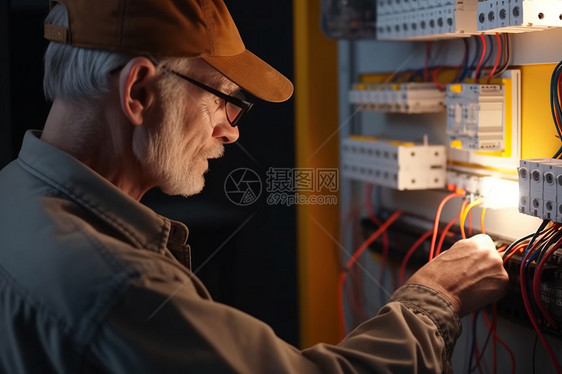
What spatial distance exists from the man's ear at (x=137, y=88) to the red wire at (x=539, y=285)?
85 cm

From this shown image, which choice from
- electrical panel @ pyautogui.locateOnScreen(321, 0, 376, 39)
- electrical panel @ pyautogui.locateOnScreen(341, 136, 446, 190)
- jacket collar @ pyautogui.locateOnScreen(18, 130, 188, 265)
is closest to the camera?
jacket collar @ pyautogui.locateOnScreen(18, 130, 188, 265)

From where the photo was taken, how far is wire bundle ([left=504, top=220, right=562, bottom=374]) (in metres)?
1.46

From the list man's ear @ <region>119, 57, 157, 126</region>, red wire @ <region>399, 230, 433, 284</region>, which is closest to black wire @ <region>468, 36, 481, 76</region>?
red wire @ <region>399, 230, 433, 284</region>

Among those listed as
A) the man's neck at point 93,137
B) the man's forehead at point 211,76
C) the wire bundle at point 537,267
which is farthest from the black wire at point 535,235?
the man's neck at point 93,137

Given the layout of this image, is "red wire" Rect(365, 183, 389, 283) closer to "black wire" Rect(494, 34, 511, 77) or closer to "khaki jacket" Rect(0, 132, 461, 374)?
"black wire" Rect(494, 34, 511, 77)

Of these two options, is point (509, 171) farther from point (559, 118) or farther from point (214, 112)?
point (214, 112)

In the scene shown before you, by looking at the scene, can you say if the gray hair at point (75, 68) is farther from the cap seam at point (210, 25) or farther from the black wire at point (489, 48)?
the black wire at point (489, 48)

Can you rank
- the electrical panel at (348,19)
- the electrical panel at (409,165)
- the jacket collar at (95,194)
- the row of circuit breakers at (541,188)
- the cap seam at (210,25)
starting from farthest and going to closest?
the electrical panel at (348,19), the electrical panel at (409,165), the row of circuit breakers at (541,188), the cap seam at (210,25), the jacket collar at (95,194)

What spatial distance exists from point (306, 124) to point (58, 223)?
1324 mm

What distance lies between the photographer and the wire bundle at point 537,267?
4.80 feet

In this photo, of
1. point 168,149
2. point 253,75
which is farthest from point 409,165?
point 168,149

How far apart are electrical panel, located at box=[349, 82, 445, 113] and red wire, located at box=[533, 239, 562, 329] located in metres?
0.64

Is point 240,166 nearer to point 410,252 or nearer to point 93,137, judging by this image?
point 93,137

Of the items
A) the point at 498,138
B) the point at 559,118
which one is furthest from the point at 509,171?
the point at 559,118
